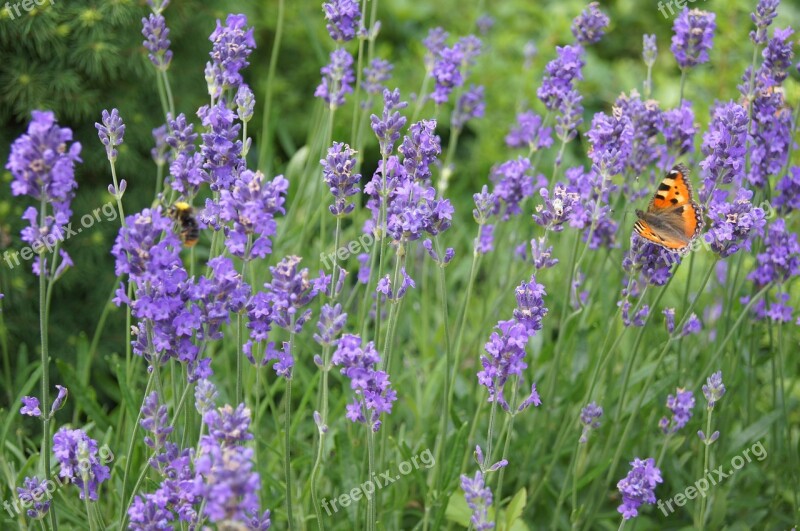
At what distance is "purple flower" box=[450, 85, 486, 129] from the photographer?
3.72 metres

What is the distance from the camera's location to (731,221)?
2.42 meters

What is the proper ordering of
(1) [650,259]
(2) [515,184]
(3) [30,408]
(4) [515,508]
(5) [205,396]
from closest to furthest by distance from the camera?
(5) [205,396], (3) [30,408], (1) [650,259], (4) [515,508], (2) [515,184]

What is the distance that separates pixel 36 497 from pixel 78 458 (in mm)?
248

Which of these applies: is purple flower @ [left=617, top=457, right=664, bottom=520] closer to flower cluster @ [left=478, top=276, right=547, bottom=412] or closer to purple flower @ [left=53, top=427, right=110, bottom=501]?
flower cluster @ [left=478, top=276, right=547, bottom=412]

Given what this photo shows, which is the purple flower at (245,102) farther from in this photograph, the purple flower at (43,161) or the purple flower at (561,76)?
the purple flower at (561,76)

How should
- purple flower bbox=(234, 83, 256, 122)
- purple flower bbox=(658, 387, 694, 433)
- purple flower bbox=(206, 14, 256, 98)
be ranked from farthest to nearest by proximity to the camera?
purple flower bbox=(658, 387, 694, 433) < purple flower bbox=(206, 14, 256, 98) < purple flower bbox=(234, 83, 256, 122)

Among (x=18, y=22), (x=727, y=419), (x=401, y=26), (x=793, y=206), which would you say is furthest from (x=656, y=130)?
(x=401, y=26)

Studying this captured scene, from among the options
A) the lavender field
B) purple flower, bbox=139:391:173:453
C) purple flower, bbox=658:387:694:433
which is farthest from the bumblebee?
purple flower, bbox=658:387:694:433

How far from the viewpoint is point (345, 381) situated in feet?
10.6

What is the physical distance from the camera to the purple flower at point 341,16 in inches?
110

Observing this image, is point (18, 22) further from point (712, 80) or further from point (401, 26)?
point (712, 80)

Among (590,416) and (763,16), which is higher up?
(763,16)

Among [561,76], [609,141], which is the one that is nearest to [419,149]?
[609,141]

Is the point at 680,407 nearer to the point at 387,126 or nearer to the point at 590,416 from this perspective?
the point at 590,416
